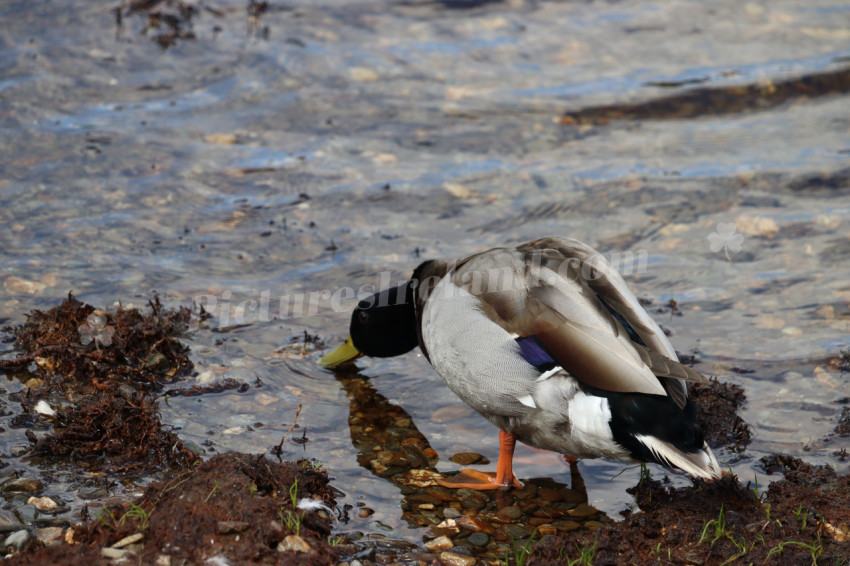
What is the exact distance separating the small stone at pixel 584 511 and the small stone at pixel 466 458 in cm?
60

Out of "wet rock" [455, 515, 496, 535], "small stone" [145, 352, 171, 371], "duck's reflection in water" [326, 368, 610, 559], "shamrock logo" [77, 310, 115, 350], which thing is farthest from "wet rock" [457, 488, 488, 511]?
"shamrock logo" [77, 310, 115, 350]

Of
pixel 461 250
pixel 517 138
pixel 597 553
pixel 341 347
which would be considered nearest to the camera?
pixel 597 553

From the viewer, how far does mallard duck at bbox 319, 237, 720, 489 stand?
137 inches

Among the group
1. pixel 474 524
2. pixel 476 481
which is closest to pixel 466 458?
pixel 476 481

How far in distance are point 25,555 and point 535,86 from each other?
7.58 metres

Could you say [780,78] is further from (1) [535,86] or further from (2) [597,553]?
→ (2) [597,553]

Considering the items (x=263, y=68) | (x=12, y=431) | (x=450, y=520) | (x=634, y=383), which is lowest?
(x=450, y=520)

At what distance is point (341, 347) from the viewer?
207 inches

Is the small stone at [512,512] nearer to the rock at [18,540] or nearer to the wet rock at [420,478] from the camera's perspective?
the wet rock at [420,478]

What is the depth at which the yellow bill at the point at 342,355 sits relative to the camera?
17.1 feet

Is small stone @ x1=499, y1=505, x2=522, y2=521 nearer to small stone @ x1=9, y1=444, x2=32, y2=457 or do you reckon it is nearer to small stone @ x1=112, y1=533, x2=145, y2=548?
small stone @ x1=112, y1=533, x2=145, y2=548

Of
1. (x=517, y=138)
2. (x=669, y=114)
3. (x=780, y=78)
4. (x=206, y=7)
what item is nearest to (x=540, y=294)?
(x=517, y=138)

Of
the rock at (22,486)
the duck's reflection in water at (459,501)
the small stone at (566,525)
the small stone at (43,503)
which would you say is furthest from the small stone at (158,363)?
the small stone at (566,525)

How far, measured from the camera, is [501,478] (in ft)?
13.9
